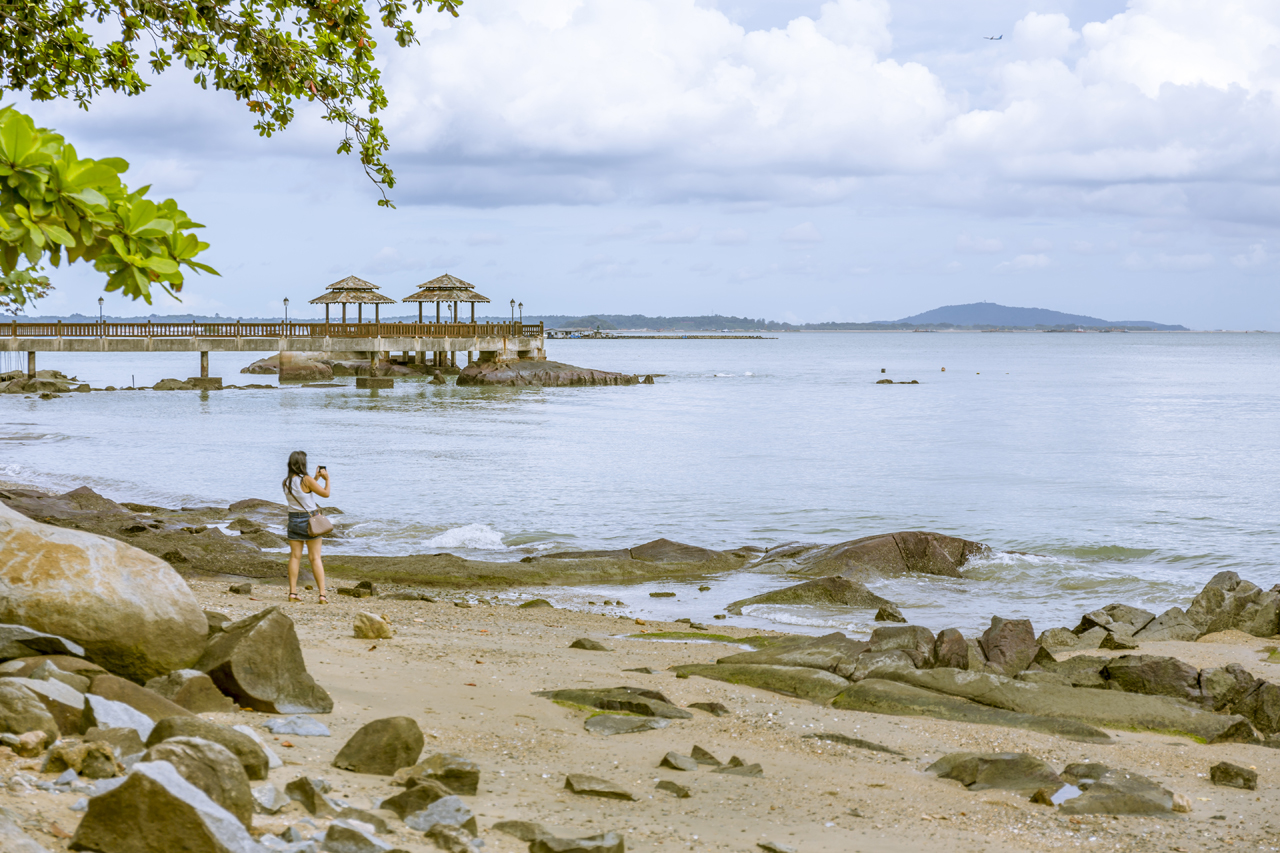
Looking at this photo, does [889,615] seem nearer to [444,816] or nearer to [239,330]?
[444,816]

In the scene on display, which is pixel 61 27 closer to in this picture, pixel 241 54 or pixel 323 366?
pixel 241 54

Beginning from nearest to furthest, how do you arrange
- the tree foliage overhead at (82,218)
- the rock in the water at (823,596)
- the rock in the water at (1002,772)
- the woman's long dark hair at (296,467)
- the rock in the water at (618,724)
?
the tree foliage overhead at (82,218)
the rock in the water at (1002,772)
the rock in the water at (618,724)
the woman's long dark hair at (296,467)
the rock in the water at (823,596)

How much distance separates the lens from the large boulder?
19.0 ft

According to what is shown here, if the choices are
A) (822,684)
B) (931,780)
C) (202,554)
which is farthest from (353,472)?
(931,780)

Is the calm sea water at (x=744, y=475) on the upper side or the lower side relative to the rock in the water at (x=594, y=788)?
lower

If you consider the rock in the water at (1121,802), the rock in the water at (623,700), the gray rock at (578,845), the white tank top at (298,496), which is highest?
the white tank top at (298,496)

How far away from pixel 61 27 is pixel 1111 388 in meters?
71.4

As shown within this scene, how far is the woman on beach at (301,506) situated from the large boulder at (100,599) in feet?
14.0

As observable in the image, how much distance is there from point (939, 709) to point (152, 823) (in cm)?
557

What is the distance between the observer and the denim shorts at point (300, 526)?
424 inches

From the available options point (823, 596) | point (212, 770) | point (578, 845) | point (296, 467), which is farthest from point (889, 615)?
point (212, 770)

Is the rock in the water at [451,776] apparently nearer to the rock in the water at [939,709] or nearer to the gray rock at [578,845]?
the gray rock at [578,845]

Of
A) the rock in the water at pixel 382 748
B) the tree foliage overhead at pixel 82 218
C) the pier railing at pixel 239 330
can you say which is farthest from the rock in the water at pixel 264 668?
the pier railing at pixel 239 330

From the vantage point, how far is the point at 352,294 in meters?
63.5
